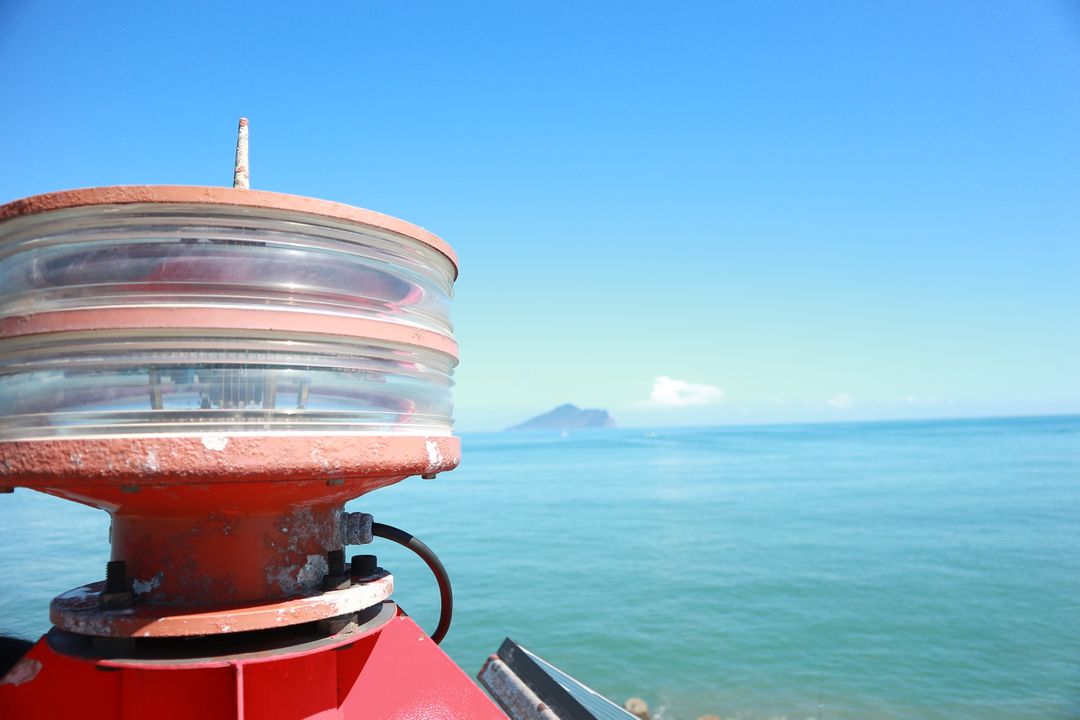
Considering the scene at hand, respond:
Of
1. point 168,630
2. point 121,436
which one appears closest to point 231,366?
point 121,436

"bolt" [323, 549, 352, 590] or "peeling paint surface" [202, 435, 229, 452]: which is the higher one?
"peeling paint surface" [202, 435, 229, 452]

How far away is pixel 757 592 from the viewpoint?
720 inches

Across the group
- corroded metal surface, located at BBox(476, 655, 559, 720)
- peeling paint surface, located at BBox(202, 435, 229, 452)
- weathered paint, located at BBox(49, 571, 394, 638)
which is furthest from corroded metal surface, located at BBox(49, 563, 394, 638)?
corroded metal surface, located at BBox(476, 655, 559, 720)

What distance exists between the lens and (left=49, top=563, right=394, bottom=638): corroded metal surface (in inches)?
50.1

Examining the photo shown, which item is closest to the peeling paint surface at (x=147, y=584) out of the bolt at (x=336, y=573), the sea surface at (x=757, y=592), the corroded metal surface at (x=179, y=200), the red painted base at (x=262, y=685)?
the red painted base at (x=262, y=685)

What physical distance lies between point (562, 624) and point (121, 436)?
15742mm

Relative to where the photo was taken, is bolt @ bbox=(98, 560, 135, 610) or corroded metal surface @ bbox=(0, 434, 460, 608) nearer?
corroded metal surface @ bbox=(0, 434, 460, 608)

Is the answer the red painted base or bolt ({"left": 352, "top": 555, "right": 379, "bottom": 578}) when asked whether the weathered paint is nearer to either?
the red painted base

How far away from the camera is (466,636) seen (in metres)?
14.9

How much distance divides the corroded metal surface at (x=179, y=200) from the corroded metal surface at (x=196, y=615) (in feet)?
2.35

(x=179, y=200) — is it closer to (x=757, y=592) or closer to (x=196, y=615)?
(x=196, y=615)

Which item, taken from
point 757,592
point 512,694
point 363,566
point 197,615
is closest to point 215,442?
point 197,615

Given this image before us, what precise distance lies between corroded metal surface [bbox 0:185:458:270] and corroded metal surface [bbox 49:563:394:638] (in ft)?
2.35

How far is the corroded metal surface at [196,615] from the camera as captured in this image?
4.17 ft
